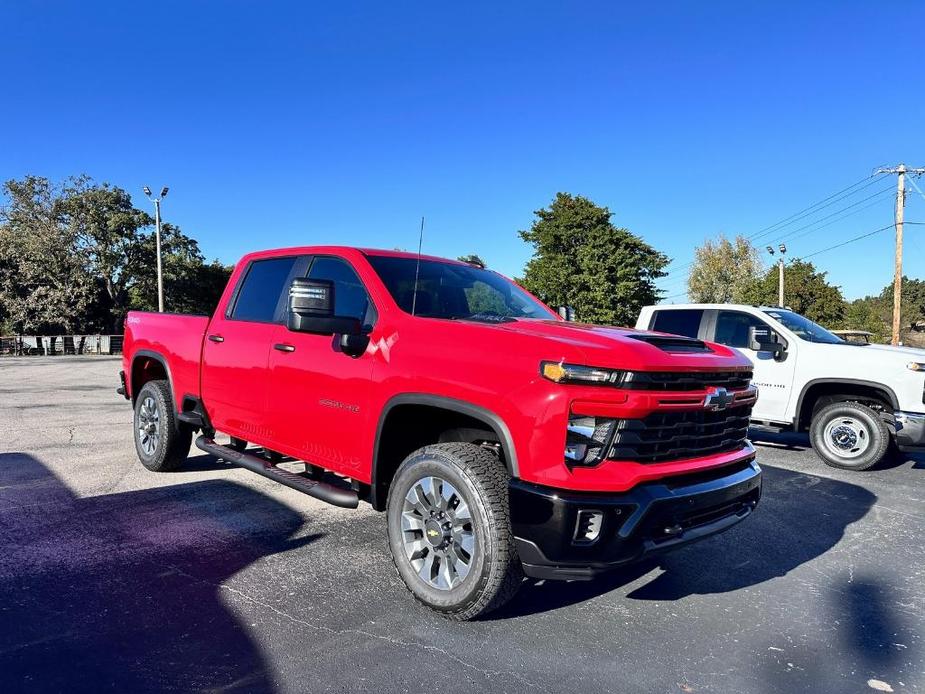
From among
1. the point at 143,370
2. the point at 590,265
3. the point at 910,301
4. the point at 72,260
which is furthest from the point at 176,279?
the point at 910,301

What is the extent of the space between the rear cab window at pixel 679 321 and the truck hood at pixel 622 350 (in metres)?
5.10

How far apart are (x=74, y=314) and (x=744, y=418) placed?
44068mm

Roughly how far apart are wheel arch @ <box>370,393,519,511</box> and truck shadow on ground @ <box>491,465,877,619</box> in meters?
0.93

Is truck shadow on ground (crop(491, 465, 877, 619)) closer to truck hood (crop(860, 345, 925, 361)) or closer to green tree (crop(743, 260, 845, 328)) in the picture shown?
truck hood (crop(860, 345, 925, 361))

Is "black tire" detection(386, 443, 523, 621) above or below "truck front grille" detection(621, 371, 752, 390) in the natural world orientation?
below

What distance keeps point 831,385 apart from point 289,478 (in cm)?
628

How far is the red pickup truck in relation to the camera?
2.70m

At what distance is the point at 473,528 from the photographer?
2902mm

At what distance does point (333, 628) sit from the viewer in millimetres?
2965

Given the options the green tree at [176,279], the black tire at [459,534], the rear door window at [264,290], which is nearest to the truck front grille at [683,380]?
the black tire at [459,534]

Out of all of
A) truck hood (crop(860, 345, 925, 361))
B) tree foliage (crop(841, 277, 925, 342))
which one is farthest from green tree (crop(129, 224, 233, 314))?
tree foliage (crop(841, 277, 925, 342))

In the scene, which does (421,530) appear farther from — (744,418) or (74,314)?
(74,314)

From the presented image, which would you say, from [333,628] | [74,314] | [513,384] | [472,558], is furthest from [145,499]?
[74,314]

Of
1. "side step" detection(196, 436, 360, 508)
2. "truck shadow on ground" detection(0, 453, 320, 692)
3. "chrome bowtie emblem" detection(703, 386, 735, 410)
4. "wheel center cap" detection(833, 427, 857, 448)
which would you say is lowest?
"truck shadow on ground" detection(0, 453, 320, 692)
